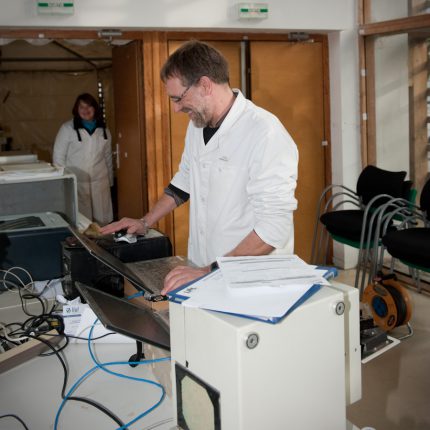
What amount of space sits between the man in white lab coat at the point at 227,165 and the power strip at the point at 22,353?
1.72 feet

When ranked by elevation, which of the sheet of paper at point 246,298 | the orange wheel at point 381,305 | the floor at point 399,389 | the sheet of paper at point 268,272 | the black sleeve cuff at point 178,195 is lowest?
the floor at point 399,389

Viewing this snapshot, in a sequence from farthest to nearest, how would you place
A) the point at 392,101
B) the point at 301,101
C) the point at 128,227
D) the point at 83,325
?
the point at 301,101, the point at 392,101, the point at 128,227, the point at 83,325

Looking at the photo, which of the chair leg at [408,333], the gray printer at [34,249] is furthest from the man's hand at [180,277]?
the chair leg at [408,333]

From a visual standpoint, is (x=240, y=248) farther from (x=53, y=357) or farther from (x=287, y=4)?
(x=287, y=4)

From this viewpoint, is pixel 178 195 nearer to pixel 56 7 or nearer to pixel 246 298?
pixel 246 298

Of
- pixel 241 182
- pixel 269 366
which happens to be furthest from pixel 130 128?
pixel 269 366

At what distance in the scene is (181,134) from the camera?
4.52m

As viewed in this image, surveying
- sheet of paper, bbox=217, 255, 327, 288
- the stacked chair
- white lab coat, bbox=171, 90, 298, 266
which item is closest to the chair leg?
the stacked chair

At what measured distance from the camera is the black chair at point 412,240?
130 inches

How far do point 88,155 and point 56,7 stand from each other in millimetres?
1721

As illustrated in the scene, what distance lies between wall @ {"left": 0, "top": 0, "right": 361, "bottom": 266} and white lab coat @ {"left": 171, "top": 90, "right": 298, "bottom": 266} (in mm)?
2149

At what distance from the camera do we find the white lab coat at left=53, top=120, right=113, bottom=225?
17.4ft

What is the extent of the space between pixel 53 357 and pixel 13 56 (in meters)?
6.69

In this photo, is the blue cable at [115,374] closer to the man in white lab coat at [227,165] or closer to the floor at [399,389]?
the man in white lab coat at [227,165]
